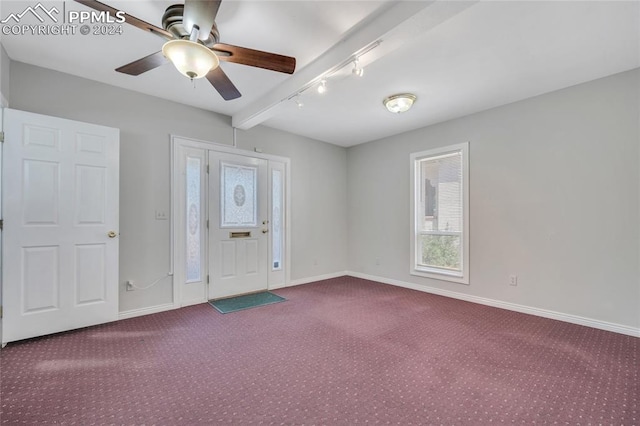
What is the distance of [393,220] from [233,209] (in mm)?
2688

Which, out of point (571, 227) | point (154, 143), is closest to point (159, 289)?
point (154, 143)

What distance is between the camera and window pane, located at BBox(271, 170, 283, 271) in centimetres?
462

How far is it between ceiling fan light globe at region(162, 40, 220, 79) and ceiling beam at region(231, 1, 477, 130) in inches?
42.6

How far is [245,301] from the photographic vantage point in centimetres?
388

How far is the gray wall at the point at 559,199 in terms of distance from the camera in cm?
282

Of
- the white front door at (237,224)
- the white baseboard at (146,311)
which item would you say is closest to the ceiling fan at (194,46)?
the white front door at (237,224)

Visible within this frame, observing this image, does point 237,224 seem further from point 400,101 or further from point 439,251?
point 439,251

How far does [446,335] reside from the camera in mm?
2775

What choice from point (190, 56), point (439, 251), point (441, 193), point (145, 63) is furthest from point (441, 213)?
point (145, 63)

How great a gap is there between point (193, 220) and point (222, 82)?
2.05m

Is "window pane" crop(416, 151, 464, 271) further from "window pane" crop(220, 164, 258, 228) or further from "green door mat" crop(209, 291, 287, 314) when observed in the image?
"window pane" crop(220, 164, 258, 228)

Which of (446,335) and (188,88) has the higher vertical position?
(188,88)

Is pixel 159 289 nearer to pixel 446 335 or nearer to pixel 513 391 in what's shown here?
pixel 446 335

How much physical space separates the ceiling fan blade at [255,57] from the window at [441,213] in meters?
3.00
